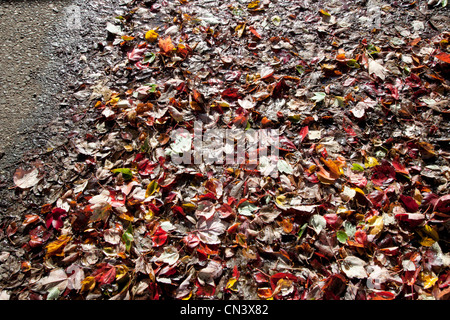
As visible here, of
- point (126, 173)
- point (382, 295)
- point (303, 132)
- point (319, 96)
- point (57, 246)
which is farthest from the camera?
point (319, 96)

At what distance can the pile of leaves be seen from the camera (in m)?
1.51

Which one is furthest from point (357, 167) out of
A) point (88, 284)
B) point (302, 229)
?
point (88, 284)

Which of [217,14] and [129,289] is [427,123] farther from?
[129,289]

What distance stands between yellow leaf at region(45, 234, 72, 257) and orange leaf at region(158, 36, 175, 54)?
1685mm

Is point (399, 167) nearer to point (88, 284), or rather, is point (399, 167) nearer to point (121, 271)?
point (121, 271)

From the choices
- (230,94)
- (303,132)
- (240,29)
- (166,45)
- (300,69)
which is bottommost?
(303,132)

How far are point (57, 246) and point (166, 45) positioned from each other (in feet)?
5.91

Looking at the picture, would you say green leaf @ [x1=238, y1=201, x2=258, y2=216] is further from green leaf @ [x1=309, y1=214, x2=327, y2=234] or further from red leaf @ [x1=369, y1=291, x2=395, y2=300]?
red leaf @ [x1=369, y1=291, x2=395, y2=300]

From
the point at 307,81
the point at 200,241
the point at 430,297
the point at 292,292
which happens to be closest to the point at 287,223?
the point at 292,292

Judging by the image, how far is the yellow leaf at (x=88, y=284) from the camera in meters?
1.46

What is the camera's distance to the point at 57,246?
61.8 inches

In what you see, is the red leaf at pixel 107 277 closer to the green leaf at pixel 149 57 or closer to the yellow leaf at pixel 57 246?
the yellow leaf at pixel 57 246

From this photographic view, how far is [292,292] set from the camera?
1.47m

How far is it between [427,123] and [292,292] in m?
1.61
